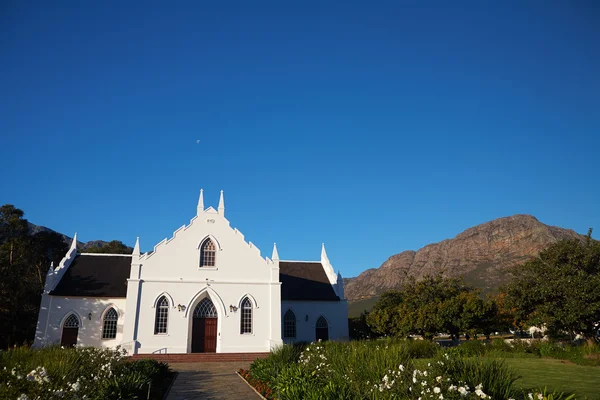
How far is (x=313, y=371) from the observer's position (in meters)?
12.6

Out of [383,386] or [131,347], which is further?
[131,347]

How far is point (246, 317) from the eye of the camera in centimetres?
3212

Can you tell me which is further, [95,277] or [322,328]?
[322,328]

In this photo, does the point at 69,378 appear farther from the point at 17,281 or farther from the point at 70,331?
the point at 17,281

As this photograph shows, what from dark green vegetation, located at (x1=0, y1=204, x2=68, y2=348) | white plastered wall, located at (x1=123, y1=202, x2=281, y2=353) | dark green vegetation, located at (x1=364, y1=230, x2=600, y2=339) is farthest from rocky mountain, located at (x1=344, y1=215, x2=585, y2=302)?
dark green vegetation, located at (x1=0, y1=204, x2=68, y2=348)

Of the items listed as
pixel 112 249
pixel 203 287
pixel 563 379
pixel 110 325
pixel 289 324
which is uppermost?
pixel 112 249

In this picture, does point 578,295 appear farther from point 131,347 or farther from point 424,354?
point 131,347

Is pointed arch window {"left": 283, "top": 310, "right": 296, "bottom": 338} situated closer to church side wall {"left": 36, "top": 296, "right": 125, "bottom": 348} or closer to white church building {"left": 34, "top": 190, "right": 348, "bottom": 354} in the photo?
white church building {"left": 34, "top": 190, "right": 348, "bottom": 354}

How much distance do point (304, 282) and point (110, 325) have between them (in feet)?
55.2

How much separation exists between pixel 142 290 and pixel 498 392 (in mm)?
26942

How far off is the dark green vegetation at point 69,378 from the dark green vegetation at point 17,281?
19.6 m

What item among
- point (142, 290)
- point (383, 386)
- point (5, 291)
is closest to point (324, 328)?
point (142, 290)

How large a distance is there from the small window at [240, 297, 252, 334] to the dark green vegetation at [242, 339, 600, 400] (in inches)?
567

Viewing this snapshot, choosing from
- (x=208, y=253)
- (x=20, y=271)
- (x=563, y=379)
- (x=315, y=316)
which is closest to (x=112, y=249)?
(x=20, y=271)
